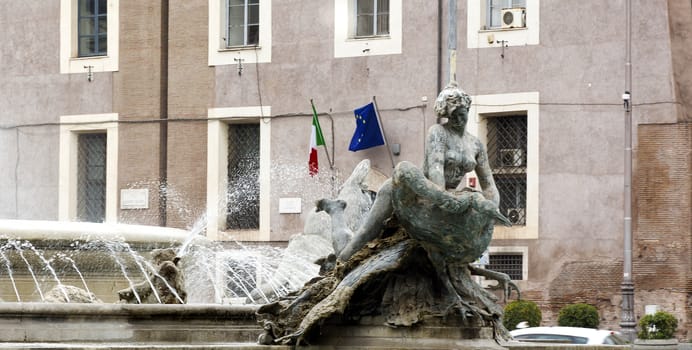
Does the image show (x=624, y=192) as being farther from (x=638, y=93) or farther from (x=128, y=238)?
(x=128, y=238)

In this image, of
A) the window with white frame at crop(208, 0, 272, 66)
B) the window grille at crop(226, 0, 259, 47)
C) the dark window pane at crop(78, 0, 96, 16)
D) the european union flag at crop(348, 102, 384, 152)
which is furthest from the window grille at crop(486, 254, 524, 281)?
the dark window pane at crop(78, 0, 96, 16)

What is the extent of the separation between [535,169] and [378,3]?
5314mm

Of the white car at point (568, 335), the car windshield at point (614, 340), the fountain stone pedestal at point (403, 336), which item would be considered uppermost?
the fountain stone pedestal at point (403, 336)

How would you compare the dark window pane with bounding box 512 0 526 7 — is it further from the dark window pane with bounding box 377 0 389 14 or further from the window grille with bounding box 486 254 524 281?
the window grille with bounding box 486 254 524 281

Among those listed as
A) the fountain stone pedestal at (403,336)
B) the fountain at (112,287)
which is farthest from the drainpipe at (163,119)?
the fountain stone pedestal at (403,336)

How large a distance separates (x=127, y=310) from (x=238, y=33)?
27.1m

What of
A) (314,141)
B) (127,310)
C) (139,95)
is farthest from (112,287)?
(139,95)

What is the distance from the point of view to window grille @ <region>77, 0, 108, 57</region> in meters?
40.3

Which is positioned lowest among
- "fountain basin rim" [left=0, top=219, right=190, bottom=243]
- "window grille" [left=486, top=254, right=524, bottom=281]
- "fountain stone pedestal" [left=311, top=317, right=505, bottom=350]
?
"window grille" [left=486, top=254, right=524, bottom=281]

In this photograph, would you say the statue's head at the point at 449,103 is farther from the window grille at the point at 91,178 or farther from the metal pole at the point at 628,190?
the window grille at the point at 91,178

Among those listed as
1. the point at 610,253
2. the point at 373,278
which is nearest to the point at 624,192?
the point at 610,253

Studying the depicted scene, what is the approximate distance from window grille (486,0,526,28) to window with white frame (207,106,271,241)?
535 cm

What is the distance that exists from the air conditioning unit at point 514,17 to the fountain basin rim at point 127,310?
913 inches

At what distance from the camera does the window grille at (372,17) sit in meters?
37.2
